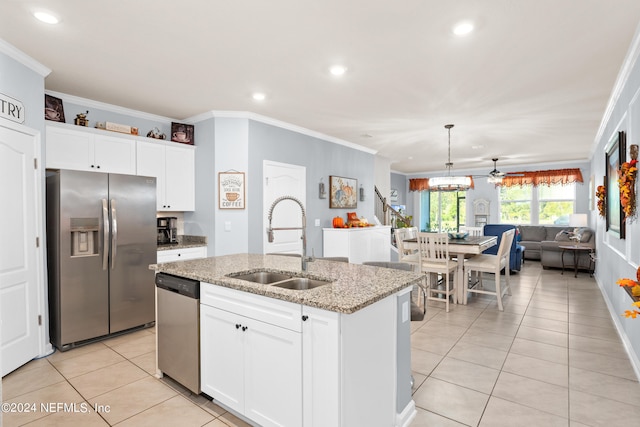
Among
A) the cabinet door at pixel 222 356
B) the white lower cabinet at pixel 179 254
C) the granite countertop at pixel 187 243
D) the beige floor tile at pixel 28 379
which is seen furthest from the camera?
the granite countertop at pixel 187 243

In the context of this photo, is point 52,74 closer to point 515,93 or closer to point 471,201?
point 515,93

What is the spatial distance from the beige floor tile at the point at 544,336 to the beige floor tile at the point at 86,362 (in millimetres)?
3934

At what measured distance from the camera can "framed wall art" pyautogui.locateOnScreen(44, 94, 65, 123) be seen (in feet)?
11.8

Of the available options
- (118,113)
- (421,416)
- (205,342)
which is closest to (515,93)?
(421,416)

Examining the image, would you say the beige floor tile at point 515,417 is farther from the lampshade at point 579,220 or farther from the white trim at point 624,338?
the lampshade at point 579,220

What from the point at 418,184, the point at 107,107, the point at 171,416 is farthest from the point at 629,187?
the point at 418,184

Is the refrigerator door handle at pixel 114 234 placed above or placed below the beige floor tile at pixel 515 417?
above

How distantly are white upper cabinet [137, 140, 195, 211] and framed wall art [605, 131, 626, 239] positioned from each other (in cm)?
483

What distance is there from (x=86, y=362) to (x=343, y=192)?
14.1 ft

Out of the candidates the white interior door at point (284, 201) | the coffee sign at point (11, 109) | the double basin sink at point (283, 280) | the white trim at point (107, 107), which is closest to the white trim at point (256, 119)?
the white trim at point (107, 107)

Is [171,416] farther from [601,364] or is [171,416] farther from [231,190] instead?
[601,364]

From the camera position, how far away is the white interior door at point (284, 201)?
482 centimetres

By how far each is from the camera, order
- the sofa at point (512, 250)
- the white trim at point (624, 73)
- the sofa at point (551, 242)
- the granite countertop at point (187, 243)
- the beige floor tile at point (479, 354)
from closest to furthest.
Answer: the white trim at point (624, 73) → the beige floor tile at point (479, 354) → the granite countertop at point (187, 243) → the sofa at point (512, 250) → the sofa at point (551, 242)

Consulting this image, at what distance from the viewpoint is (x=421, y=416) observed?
2.28 m
